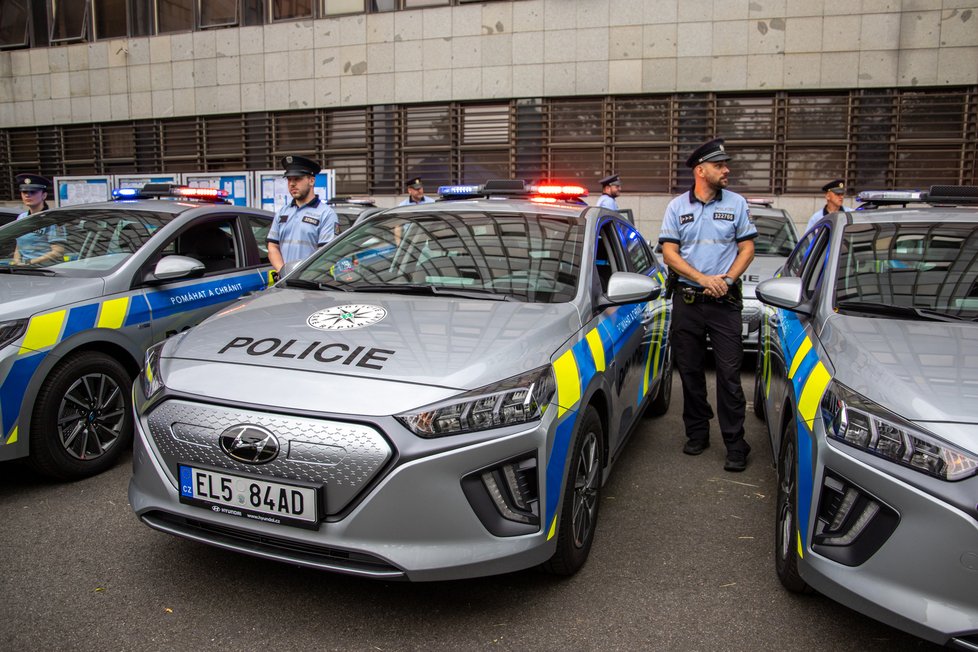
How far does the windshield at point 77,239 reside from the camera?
4.54 meters

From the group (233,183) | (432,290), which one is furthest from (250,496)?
(233,183)

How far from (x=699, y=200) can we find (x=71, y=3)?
16893mm

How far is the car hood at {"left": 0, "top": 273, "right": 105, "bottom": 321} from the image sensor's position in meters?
3.77

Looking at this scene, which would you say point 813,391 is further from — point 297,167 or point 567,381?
point 297,167

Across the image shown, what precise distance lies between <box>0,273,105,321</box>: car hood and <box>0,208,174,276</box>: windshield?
0.61 ft

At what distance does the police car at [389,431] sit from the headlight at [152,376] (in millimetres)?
11

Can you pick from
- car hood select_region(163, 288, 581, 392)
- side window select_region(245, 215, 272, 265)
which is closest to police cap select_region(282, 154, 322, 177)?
side window select_region(245, 215, 272, 265)

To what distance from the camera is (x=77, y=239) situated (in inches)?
187

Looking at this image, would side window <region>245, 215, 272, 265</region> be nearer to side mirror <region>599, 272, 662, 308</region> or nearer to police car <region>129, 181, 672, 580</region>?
police car <region>129, 181, 672, 580</region>

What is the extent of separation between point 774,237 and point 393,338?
6.42 meters

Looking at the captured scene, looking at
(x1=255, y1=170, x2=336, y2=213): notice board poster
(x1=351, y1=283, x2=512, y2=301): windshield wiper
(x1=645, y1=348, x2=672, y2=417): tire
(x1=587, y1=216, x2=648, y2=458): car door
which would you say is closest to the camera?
(x1=351, y1=283, x2=512, y2=301): windshield wiper

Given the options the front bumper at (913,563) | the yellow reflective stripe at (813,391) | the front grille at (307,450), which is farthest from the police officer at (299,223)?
the front bumper at (913,563)

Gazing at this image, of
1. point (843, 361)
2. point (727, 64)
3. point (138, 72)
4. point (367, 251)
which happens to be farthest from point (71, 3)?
point (843, 361)

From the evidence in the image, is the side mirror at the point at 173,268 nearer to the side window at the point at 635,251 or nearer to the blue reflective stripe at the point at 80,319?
the blue reflective stripe at the point at 80,319
